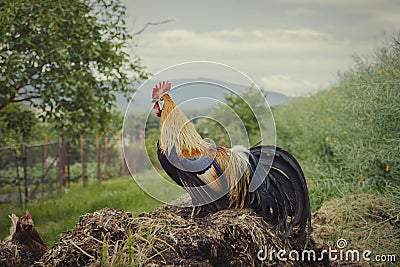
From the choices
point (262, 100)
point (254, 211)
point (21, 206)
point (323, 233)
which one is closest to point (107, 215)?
point (254, 211)

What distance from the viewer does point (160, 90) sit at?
3777mm

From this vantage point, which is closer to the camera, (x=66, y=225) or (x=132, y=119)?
(x=132, y=119)

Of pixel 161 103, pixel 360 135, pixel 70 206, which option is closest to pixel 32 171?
pixel 70 206

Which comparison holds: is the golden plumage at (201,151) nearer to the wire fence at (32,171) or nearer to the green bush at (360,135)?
the green bush at (360,135)

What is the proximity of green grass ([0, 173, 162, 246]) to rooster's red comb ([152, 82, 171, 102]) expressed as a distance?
278 centimetres

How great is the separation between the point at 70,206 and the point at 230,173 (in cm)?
445

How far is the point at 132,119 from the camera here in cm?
402

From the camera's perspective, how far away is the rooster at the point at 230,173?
371cm

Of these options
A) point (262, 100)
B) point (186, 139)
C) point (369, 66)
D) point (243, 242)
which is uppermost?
point (369, 66)

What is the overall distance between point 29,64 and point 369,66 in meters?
4.55

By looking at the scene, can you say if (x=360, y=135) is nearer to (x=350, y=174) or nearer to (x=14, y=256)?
(x=350, y=174)

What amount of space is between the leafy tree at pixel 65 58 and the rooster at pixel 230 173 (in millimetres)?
2660

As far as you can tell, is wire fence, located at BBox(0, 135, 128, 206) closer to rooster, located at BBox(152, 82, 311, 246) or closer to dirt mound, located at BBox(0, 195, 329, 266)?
rooster, located at BBox(152, 82, 311, 246)

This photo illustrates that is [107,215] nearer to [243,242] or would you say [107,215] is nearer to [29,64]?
[243,242]
